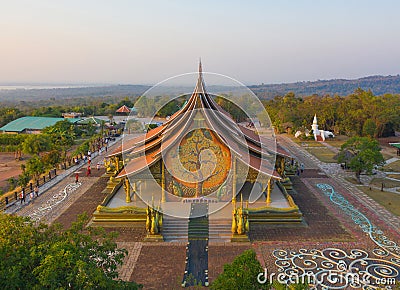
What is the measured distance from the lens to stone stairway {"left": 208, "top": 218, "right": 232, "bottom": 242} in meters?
14.4

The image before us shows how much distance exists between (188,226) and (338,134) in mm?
37308

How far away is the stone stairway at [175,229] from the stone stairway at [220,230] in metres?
1.08

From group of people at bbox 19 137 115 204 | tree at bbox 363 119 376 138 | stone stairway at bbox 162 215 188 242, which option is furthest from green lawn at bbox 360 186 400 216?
tree at bbox 363 119 376 138

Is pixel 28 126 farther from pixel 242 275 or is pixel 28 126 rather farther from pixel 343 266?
pixel 242 275

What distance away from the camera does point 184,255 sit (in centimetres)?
1309

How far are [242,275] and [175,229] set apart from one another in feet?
27.6

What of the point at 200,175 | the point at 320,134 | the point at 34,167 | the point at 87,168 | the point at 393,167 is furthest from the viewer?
the point at 320,134

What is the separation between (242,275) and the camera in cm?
671

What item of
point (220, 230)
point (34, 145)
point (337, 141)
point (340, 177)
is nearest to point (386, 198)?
point (340, 177)

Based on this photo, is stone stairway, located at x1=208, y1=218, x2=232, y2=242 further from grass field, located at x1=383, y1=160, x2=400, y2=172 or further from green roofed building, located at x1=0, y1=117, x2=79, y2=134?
green roofed building, located at x1=0, y1=117, x2=79, y2=134

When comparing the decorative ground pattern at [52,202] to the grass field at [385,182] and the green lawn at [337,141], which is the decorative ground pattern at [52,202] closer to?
the grass field at [385,182]

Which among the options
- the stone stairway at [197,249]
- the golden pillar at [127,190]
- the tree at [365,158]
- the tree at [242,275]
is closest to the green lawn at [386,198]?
the tree at [365,158]

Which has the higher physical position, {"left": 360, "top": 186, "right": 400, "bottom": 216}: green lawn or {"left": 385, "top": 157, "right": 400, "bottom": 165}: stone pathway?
{"left": 385, "top": 157, "right": 400, "bottom": 165}: stone pathway

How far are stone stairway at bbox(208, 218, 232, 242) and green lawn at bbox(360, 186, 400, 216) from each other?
9010 mm
